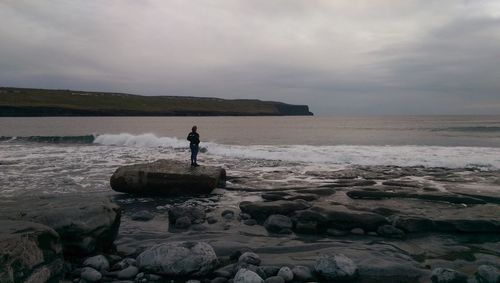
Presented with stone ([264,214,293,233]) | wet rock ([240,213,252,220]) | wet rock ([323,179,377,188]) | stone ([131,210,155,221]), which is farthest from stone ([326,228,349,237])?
wet rock ([323,179,377,188])

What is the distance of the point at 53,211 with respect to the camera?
29.8 feet

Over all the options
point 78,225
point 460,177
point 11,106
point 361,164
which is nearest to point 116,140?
point 361,164

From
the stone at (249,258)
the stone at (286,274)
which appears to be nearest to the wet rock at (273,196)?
the stone at (249,258)

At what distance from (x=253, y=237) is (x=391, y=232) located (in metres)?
3.63

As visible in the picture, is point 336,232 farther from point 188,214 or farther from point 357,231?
point 188,214

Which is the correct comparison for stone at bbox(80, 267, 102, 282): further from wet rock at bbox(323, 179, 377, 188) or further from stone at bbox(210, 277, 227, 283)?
wet rock at bbox(323, 179, 377, 188)

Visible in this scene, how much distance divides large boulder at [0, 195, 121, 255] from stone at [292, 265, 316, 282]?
4.38 metres

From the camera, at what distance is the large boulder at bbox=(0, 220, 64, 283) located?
20.9ft

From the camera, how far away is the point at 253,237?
10742mm

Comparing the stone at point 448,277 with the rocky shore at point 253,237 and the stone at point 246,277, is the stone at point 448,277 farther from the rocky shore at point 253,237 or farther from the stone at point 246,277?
the stone at point 246,277

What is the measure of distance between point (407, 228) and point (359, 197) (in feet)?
14.6

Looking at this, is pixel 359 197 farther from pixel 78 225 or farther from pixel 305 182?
pixel 78 225

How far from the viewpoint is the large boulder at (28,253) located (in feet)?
20.9

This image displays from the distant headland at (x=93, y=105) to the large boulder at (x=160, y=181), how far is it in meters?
137
